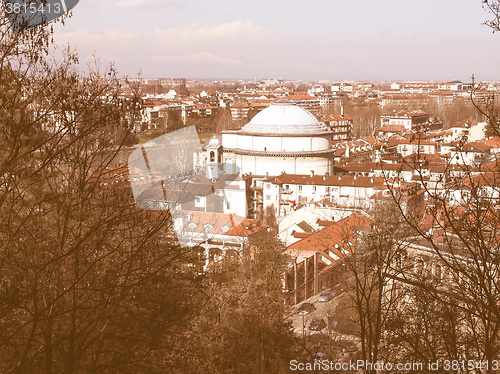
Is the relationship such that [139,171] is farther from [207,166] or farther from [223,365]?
[207,166]

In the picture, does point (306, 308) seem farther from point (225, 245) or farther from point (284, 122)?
point (284, 122)

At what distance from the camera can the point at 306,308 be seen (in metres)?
7.93

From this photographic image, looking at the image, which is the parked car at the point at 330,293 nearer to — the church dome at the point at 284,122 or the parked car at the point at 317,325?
the parked car at the point at 317,325

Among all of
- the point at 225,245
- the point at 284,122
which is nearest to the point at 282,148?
the point at 284,122

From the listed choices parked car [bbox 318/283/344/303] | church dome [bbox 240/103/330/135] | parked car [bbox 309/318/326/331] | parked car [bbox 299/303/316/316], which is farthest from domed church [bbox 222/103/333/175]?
parked car [bbox 309/318/326/331]

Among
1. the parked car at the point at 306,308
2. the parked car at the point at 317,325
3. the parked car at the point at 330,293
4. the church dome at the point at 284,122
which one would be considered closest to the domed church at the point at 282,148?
the church dome at the point at 284,122

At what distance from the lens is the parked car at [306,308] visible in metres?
7.81

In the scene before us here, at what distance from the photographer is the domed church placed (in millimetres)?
15641

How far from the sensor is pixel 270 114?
54.7 ft

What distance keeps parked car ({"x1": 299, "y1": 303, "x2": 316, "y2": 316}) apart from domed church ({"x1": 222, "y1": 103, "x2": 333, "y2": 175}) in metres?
7.82

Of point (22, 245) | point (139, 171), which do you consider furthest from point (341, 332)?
point (22, 245)

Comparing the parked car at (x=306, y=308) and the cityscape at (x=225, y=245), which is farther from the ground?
Result: the cityscape at (x=225, y=245)

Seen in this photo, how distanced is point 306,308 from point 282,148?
8.32m

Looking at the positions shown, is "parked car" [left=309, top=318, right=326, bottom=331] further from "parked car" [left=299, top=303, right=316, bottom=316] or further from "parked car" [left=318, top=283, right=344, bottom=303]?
"parked car" [left=318, top=283, right=344, bottom=303]
